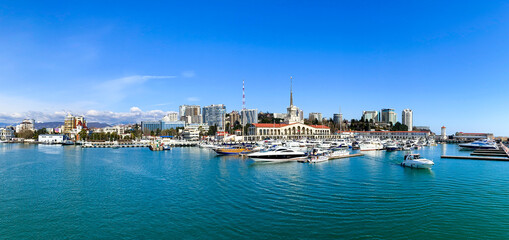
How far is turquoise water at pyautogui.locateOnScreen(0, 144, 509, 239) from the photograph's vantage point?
10.9 meters

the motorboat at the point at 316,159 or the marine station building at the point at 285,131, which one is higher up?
the marine station building at the point at 285,131

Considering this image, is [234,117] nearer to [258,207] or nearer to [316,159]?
[316,159]

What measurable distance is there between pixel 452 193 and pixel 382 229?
8.63 m

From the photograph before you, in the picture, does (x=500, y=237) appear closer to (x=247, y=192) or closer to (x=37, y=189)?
(x=247, y=192)

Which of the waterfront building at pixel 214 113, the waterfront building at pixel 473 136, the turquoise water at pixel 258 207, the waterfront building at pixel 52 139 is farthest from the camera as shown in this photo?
the waterfront building at pixel 214 113

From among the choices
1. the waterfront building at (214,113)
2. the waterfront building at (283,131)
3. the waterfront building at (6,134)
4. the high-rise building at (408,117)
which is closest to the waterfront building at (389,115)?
the high-rise building at (408,117)

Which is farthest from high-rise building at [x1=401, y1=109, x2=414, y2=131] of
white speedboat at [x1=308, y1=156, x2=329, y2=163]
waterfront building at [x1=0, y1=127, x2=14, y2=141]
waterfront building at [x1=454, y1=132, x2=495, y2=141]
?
waterfront building at [x1=0, y1=127, x2=14, y2=141]

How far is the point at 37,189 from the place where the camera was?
18172mm

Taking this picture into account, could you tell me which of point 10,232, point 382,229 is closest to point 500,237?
point 382,229

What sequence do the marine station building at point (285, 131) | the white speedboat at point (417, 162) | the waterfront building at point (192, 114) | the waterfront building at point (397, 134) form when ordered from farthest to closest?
the waterfront building at point (192, 114) → the waterfront building at point (397, 134) → the marine station building at point (285, 131) → the white speedboat at point (417, 162)

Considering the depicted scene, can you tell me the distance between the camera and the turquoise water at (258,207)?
10906mm

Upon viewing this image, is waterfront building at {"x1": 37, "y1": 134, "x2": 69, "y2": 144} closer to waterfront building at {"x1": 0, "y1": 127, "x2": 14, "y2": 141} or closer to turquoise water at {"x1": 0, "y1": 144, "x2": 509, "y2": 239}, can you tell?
waterfront building at {"x1": 0, "y1": 127, "x2": 14, "y2": 141}

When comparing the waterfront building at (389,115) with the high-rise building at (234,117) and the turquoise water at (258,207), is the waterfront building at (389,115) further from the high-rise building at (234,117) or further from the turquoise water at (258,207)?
the turquoise water at (258,207)

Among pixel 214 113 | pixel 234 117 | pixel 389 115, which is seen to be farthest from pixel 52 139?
pixel 389 115
